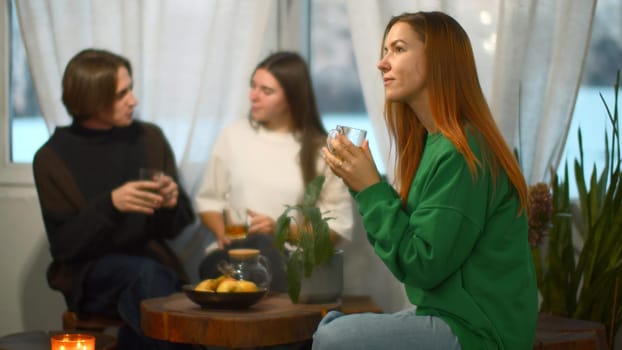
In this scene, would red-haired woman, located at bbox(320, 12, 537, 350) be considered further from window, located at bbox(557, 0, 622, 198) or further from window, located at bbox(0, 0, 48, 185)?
window, located at bbox(0, 0, 48, 185)

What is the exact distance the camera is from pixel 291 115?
3568 millimetres

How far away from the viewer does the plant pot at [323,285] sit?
2.86 m

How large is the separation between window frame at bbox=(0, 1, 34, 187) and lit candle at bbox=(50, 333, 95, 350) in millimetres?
1468

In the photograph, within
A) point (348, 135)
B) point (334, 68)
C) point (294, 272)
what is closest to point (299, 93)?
point (334, 68)

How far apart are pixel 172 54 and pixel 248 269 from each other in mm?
1182

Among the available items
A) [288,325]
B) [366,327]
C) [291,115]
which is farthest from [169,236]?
[366,327]

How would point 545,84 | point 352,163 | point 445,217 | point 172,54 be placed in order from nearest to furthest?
point 445,217 → point 352,163 → point 545,84 → point 172,54

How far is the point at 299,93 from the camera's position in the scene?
11.6 ft

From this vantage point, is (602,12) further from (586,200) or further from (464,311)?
(464,311)

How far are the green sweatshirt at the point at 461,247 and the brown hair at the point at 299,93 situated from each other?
4.87 ft

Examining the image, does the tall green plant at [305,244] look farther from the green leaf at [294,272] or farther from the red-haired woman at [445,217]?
the red-haired woman at [445,217]

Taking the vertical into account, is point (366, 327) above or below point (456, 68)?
below

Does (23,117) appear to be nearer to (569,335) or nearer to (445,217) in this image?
(569,335)

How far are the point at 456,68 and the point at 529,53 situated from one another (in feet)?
5.15
